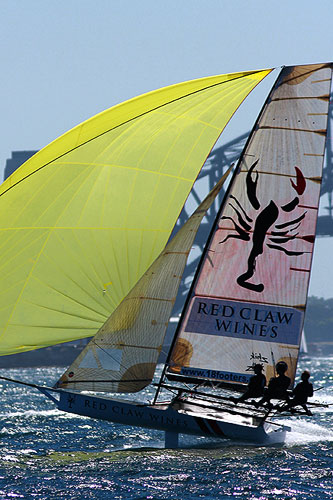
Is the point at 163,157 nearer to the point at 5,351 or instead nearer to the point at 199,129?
the point at 199,129

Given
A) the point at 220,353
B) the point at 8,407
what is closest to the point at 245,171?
the point at 220,353

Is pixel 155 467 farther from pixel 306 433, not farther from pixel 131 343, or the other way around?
pixel 306 433

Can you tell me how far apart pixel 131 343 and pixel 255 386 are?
1.40m

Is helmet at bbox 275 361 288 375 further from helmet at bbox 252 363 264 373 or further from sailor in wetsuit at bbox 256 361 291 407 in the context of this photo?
helmet at bbox 252 363 264 373

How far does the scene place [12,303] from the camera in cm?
846

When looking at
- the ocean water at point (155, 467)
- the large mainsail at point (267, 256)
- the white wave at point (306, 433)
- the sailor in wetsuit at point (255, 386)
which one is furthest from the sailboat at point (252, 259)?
the white wave at point (306, 433)

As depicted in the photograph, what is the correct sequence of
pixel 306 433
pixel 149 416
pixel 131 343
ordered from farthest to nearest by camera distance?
pixel 306 433 < pixel 131 343 < pixel 149 416

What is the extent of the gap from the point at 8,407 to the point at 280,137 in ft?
31.7

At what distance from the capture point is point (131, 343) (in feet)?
28.5

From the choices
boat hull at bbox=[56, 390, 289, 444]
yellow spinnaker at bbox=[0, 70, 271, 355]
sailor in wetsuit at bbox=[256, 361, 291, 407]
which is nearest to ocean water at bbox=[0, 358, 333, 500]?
boat hull at bbox=[56, 390, 289, 444]

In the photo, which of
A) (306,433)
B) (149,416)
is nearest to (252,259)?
(149,416)

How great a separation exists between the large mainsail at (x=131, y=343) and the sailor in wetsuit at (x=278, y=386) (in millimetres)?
1252
